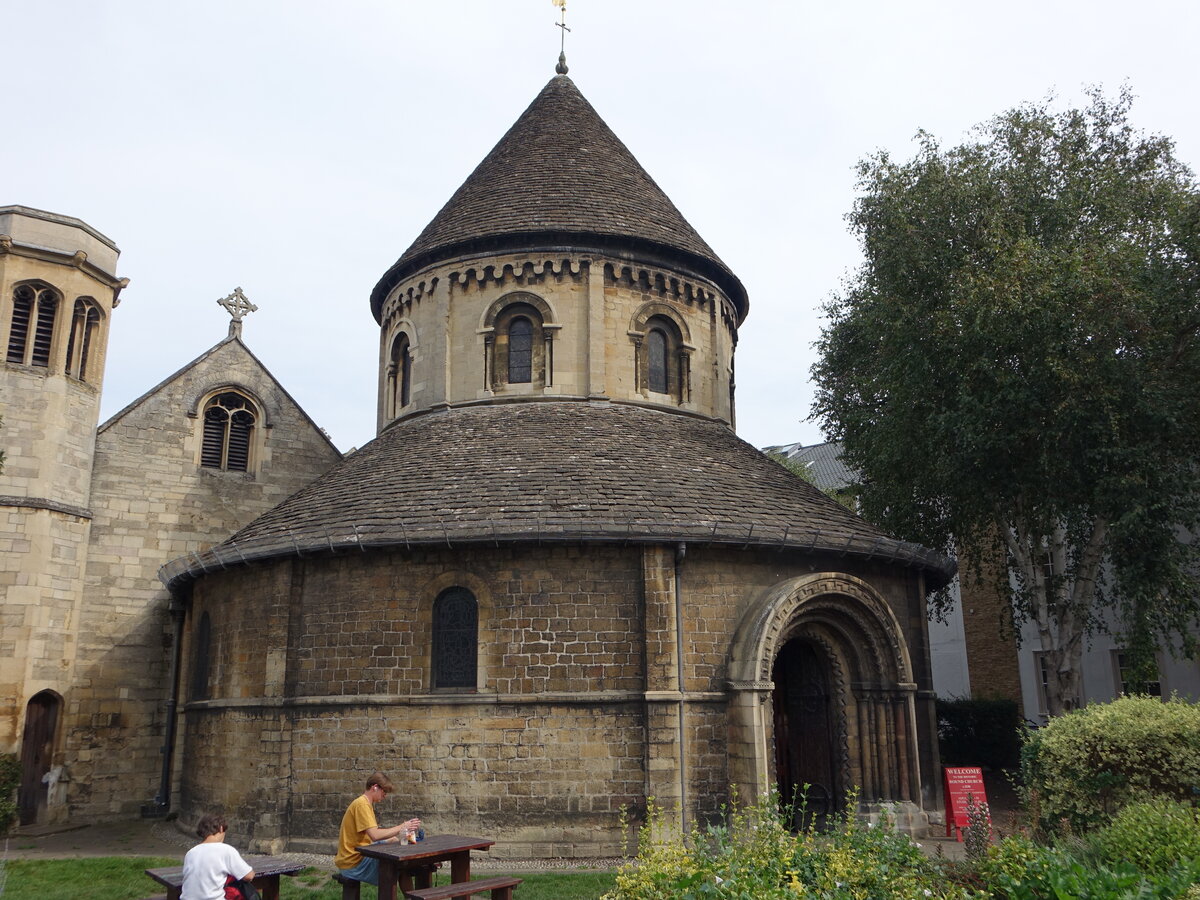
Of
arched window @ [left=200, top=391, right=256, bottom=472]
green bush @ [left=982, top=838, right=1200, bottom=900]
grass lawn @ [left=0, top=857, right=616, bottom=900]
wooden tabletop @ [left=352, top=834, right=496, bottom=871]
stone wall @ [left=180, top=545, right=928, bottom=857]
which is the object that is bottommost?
grass lawn @ [left=0, top=857, right=616, bottom=900]

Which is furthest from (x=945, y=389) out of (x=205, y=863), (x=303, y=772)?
(x=205, y=863)

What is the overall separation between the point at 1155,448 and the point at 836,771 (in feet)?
24.6

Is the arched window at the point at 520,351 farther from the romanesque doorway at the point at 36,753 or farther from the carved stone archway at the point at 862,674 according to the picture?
the romanesque doorway at the point at 36,753

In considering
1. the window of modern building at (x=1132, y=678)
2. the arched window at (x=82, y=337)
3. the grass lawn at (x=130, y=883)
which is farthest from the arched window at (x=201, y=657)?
the window of modern building at (x=1132, y=678)

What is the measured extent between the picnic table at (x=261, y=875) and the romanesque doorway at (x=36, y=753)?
32.4 ft

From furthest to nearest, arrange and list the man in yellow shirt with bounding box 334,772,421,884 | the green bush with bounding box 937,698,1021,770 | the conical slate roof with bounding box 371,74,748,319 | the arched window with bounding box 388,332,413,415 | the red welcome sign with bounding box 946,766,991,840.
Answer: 1. the green bush with bounding box 937,698,1021,770
2. the arched window with bounding box 388,332,413,415
3. the conical slate roof with bounding box 371,74,748,319
4. the red welcome sign with bounding box 946,766,991,840
5. the man in yellow shirt with bounding box 334,772,421,884

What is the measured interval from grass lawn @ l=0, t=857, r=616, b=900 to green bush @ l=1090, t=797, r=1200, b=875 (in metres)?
5.12

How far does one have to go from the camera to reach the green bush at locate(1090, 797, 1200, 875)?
282 inches

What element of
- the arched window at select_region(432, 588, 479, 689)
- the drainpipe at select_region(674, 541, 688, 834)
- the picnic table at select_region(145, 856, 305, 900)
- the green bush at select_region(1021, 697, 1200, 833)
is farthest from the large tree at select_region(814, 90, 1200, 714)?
the picnic table at select_region(145, 856, 305, 900)

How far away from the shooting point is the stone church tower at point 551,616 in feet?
42.2

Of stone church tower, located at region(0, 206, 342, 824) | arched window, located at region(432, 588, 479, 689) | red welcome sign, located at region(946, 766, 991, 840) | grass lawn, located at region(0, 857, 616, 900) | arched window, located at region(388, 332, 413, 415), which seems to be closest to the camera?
grass lawn, located at region(0, 857, 616, 900)

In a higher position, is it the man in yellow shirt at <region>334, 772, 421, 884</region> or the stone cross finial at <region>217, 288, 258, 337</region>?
the stone cross finial at <region>217, 288, 258, 337</region>

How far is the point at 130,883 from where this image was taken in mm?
11750

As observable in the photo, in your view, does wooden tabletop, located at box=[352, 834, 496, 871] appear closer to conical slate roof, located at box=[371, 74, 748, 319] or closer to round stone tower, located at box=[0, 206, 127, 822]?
round stone tower, located at box=[0, 206, 127, 822]
